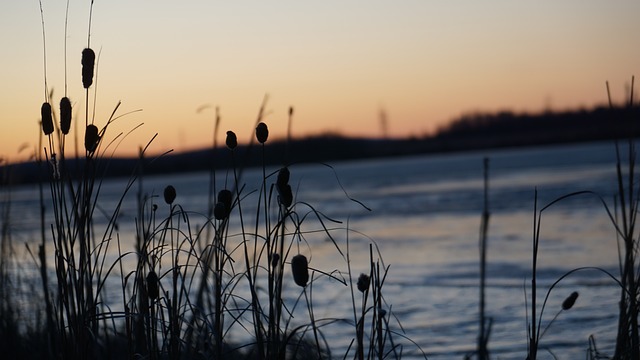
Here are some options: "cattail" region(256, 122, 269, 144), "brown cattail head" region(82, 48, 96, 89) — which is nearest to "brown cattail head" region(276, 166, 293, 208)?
"cattail" region(256, 122, 269, 144)

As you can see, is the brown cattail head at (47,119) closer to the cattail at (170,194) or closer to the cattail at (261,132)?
the cattail at (170,194)

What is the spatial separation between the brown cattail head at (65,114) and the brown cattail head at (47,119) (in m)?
0.05

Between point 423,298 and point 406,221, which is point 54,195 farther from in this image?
point 406,221

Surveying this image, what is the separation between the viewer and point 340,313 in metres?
7.31

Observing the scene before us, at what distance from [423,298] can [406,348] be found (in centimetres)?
286

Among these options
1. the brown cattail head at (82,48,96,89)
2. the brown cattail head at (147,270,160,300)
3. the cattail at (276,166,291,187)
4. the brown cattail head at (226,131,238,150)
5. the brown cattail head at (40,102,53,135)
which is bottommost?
the brown cattail head at (147,270,160,300)

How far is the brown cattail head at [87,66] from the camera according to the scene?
2.18 metres

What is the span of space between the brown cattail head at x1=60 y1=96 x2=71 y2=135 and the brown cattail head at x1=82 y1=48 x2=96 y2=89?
7 centimetres

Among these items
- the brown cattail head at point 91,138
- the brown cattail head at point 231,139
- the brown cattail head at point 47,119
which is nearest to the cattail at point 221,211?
the brown cattail head at point 231,139

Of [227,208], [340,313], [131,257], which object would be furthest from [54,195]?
[131,257]

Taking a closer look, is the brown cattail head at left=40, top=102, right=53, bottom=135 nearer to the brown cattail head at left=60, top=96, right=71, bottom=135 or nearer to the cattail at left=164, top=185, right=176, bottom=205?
the brown cattail head at left=60, top=96, right=71, bottom=135

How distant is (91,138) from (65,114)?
0.08 meters

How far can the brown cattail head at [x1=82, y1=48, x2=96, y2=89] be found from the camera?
2.18 meters

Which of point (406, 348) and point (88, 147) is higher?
point (88, 147)
